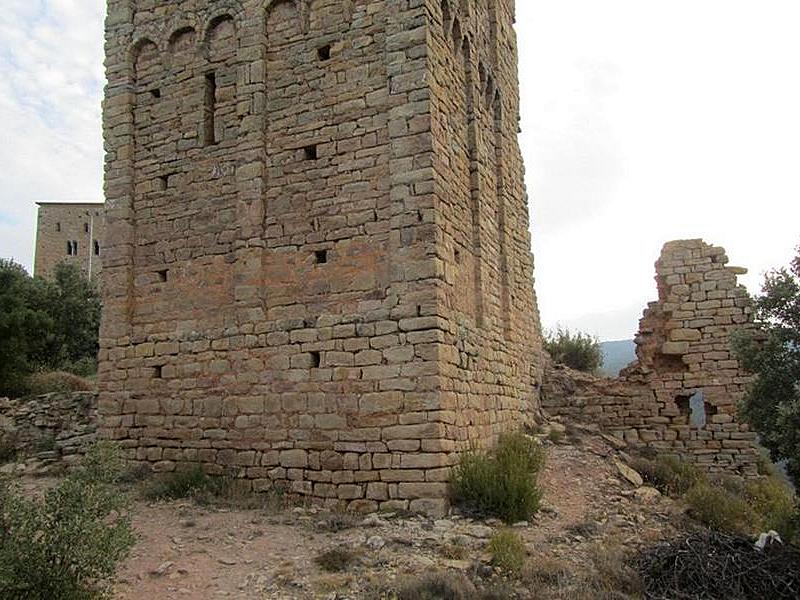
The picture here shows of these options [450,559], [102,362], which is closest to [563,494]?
[450,559]

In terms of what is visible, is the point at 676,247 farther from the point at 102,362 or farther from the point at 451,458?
the point at 102,362

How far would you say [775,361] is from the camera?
25.1ft

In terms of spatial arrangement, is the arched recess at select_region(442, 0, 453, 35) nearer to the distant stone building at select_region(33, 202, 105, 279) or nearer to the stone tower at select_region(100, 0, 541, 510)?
the stone tower at select_region(100, 0, 541, 510)

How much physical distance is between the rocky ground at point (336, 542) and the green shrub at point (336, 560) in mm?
58

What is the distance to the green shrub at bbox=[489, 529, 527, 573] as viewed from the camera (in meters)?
6.08

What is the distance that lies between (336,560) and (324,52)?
645 centimetres

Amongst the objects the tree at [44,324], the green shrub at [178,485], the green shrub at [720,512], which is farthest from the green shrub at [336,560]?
the tree at [44,324]

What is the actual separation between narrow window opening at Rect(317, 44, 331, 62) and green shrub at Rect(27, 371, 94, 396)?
31.0 feet

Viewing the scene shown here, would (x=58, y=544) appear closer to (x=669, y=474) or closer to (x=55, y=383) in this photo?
(x=669, y=474)

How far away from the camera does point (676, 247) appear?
1244cm

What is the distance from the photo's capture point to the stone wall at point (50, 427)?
1055 centimetres

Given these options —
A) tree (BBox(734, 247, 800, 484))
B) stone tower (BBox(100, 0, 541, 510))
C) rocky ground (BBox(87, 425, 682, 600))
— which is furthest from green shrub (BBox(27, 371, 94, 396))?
tree (BBox(734, 247, 800, 484))

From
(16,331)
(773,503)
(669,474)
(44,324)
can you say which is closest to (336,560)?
(669,474)

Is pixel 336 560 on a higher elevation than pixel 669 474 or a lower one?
lower
